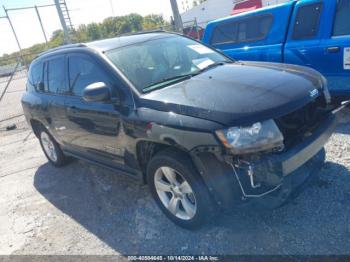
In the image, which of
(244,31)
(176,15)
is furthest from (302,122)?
(176,15)

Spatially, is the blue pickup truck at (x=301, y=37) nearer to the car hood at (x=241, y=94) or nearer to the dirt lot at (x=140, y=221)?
the dirt lot at (x=140, y=221)

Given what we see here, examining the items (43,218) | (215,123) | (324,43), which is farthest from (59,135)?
(324,43)

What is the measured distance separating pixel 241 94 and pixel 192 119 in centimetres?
50

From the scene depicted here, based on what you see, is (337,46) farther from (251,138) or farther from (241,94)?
(251,138)

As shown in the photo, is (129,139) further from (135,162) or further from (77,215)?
(77,215)

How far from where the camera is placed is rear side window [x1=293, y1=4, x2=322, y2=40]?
16.8 ft

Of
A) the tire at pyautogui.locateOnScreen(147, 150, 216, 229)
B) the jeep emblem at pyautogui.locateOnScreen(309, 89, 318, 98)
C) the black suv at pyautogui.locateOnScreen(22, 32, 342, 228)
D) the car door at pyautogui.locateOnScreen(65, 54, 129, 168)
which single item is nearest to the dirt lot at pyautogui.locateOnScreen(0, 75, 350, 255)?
the tire at pyautogui.locateOnScreen(147, 150, 216, 229)

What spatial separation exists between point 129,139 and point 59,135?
75.9 inches

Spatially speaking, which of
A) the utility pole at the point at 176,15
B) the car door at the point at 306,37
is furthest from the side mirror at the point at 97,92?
the utility pole at the point at 176,15

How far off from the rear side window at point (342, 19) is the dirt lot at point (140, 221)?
1325mm

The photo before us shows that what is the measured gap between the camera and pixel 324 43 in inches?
197

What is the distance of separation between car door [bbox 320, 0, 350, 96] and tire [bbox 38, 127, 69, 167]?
14.4 feet

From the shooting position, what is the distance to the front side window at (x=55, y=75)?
4.37 m

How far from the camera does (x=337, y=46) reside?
4.85 meters
